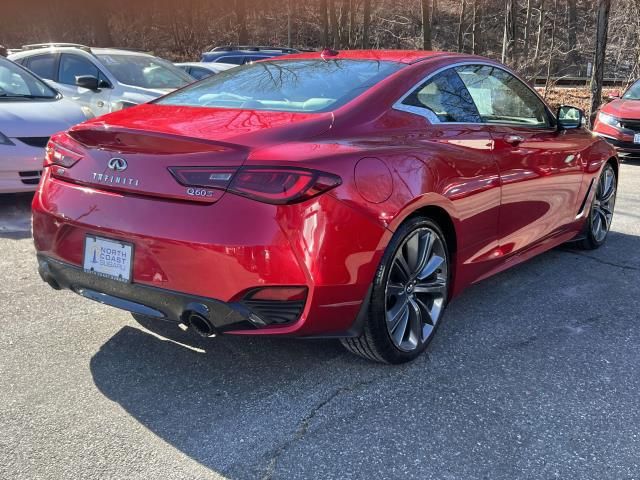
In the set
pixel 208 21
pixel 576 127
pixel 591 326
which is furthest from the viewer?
pixel 208 21

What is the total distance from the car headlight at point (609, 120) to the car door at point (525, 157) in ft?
20.9

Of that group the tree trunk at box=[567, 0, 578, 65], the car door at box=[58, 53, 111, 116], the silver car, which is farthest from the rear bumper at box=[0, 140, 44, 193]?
the tree trunk at box=[567, 0, 578, 65]

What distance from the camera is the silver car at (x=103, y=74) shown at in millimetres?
8797

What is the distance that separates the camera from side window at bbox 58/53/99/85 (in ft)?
30.2

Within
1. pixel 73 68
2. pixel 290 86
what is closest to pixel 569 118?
pixel 290 86

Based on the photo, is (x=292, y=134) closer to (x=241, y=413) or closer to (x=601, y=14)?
(x=241, y=413)

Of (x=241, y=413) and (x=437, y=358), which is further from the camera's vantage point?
(x=437, y=358)

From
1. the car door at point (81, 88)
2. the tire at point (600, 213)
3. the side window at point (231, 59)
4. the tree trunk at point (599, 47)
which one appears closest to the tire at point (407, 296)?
the tire at point (600, 213)

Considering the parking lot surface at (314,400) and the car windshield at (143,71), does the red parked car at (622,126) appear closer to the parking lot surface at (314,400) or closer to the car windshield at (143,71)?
the car windshield at (143,71)

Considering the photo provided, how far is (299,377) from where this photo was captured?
3090 mm

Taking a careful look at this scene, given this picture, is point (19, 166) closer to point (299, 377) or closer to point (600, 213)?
point (299, 377)

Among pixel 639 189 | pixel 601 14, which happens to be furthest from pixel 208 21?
pixel 639 189

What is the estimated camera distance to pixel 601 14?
13.0m

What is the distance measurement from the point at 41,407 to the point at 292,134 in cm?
163
